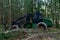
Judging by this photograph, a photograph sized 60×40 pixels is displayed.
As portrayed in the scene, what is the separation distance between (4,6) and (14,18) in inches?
48.6

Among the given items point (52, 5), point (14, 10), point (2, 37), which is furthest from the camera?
point (14, 10)

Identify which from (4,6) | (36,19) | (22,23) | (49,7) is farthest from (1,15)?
(49,7)

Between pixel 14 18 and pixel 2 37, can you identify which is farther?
pixel 14 18

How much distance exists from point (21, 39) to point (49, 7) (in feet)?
19.5

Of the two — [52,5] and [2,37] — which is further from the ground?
[52,5]

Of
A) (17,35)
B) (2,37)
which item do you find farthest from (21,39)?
(2,37)

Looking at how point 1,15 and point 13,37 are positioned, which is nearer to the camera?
point 13,37

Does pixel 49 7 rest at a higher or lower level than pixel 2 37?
higher

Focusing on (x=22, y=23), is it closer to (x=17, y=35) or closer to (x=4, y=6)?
(x=4, y=6)

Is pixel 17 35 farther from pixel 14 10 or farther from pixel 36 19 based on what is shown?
pixel 14 10

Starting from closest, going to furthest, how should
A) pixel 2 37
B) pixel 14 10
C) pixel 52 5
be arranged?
pixel 2 37 < pixel 52 5 < pixel 14 10

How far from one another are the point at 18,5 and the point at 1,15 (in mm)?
1626

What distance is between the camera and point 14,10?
1138cm

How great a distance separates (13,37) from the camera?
5.29m
